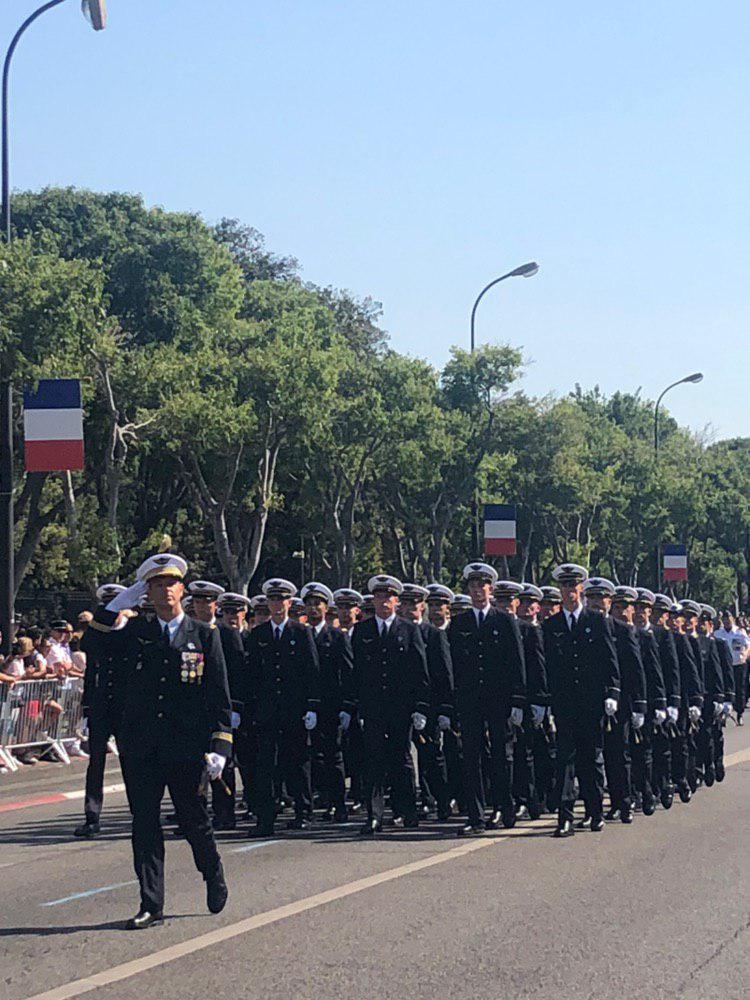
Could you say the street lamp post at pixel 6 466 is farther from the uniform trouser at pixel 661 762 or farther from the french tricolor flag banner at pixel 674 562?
the french tricolor flag banner at pixel 674 562

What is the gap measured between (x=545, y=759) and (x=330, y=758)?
1.84 m

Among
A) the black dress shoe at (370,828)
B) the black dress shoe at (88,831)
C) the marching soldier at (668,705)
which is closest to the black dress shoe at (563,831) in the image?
the black dress shoe at (370,828)

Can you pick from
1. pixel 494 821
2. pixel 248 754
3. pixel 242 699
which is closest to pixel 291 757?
pixel 248 754

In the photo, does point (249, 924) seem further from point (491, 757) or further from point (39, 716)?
point (39, 716)

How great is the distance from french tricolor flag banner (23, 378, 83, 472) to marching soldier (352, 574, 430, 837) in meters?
10.1

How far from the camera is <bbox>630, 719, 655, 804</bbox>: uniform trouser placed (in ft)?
47.1

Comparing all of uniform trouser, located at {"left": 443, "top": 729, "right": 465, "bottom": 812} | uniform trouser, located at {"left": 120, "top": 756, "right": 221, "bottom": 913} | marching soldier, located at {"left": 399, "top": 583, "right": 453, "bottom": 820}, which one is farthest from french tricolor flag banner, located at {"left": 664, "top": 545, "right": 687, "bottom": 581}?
uniform trouser, located at {"left": 120, "top": 756, "right": 221, "bottom": 913}

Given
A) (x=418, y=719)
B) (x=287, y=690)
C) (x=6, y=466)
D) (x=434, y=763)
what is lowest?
(x=434, y=763)

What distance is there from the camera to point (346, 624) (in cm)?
1479

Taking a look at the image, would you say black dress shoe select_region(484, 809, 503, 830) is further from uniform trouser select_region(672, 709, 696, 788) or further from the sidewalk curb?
the sidewalk curb

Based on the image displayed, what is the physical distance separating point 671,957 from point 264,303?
5102cm

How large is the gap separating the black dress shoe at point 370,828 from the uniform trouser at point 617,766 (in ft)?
6.81

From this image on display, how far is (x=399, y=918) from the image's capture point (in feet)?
29.2

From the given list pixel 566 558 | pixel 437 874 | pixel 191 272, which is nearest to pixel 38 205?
pixel 191 272
